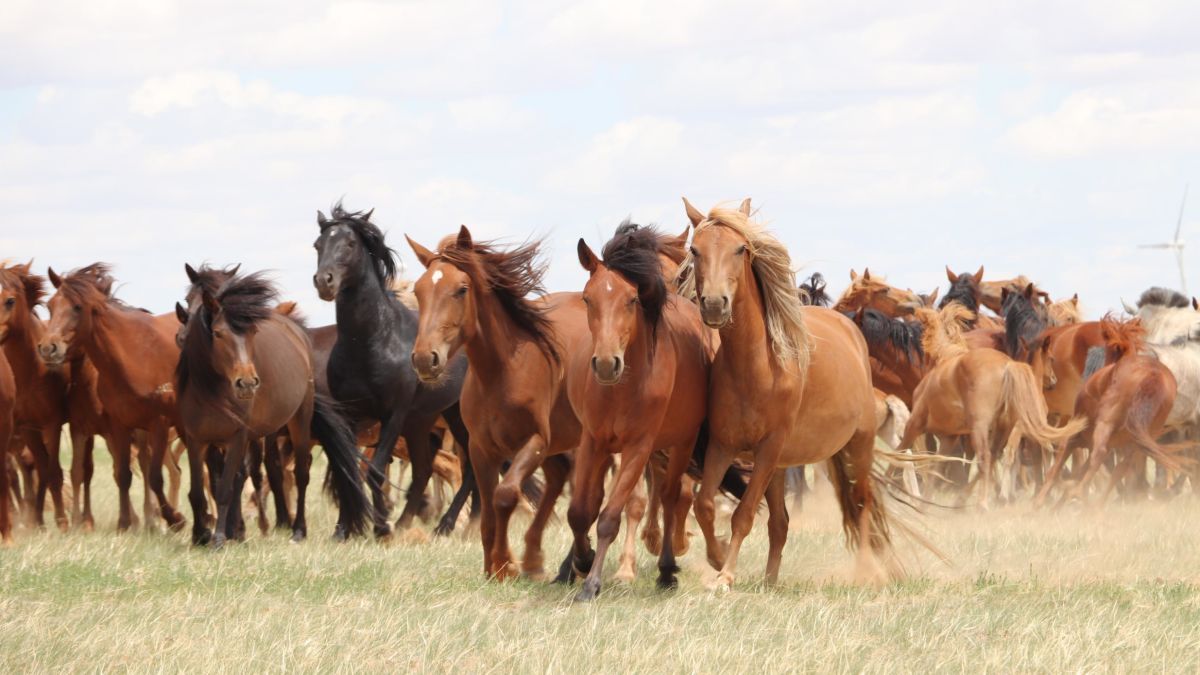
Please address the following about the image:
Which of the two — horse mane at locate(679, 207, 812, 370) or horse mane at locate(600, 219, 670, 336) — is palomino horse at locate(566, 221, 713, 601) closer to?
horse mane at locate(600, 219, 670, 336)

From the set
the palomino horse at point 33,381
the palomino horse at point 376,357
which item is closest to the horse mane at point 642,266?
the palomino horse at point 376,357

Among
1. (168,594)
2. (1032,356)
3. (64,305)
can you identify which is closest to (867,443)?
(168,594)

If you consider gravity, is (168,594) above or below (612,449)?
below

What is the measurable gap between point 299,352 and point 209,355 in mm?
1716

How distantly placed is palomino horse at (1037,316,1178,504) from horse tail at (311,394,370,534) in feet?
21.7

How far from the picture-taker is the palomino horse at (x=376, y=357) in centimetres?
1288

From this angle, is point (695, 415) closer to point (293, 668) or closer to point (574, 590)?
point (574, 590)

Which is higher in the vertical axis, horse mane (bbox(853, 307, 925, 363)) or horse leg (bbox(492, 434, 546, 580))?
horse mane (bbox(853, 307, 925, 363))

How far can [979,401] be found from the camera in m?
16.8

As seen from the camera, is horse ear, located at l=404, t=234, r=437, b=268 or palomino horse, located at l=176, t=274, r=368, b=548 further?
palomino horse, located at l=176, t=274, r=368, b=548

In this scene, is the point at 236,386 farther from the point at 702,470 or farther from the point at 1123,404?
the point at 1123,404

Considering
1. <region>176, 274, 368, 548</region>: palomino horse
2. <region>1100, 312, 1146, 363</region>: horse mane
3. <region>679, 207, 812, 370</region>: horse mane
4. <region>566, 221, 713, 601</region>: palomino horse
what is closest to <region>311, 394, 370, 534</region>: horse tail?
<region>176, 274, 368, 548</region>: palomino horse

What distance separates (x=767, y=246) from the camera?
8.45 metres

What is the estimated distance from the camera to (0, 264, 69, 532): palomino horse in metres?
12.7
